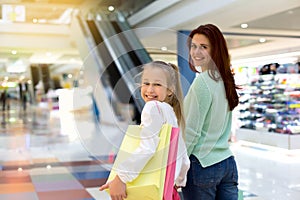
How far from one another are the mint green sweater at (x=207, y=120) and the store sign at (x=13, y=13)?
1041cm

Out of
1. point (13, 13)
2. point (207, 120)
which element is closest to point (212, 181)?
point (207, 120)

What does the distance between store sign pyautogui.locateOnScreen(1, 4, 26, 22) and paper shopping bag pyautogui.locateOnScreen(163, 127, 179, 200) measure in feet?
34.8

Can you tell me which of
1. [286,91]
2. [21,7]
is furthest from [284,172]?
[21,7]

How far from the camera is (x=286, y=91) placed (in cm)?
823

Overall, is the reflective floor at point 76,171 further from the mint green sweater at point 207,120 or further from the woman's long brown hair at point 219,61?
the woman's long brown hair at point 219,61

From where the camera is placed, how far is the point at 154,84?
1282 millimetres

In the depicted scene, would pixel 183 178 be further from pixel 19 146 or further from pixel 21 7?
pixel 21 7

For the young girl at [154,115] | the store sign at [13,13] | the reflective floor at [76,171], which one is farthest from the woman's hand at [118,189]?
the store sign at [13,13]

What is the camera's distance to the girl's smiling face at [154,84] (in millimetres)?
1271

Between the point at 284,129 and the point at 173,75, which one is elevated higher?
the point at 173,75

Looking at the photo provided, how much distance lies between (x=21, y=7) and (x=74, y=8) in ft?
5.92

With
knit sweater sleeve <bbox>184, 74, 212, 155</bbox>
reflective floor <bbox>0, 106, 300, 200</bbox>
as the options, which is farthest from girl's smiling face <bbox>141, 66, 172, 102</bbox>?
reflective floor <bbox>0, 106, 300, 200</bbox>

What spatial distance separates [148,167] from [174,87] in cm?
25

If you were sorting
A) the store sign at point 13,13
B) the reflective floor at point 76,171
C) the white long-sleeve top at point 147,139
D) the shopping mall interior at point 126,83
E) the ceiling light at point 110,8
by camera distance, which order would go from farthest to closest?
the ceiling light at point 110,8 < the store sign at point 13,13 < the reflective floor at point 76,171 < the shopping mall interior at point 126,83 < the white long-sleeve top at point 147,139
